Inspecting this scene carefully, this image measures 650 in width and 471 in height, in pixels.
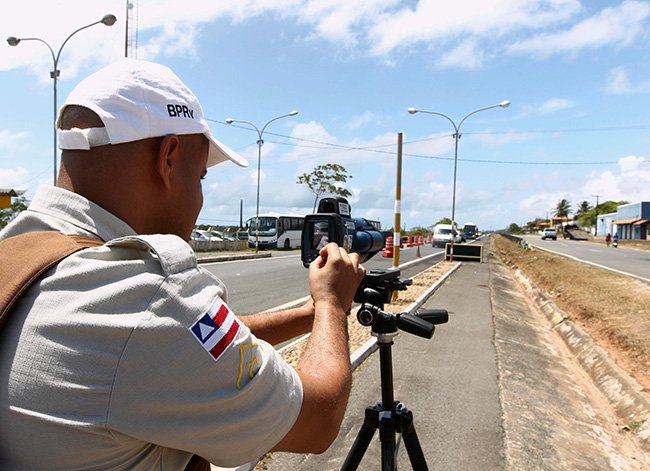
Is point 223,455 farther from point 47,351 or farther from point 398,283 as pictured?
point 398,283

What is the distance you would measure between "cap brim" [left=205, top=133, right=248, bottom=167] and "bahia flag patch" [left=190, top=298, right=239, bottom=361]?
0.55 m

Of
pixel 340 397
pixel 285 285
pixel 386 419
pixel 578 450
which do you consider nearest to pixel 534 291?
pixel 285 285

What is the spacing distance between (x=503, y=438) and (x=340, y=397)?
3.03 m

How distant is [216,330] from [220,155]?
0.67m

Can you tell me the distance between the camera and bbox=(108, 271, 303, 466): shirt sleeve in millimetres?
839

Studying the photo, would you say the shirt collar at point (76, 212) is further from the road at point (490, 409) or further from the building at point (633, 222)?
the building at point (633, 222)

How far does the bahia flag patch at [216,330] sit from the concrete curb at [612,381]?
4497 millimetres

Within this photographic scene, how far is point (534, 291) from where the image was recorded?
14133mm

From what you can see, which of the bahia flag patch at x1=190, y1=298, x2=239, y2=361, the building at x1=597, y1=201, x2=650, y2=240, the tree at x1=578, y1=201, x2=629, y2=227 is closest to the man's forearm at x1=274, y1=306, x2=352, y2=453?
the bahia flag patch at x1=190, y1=298, x2=239, y2=361

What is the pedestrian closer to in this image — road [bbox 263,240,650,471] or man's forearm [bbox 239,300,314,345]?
man's forearm [bbox 239,300,314,345]

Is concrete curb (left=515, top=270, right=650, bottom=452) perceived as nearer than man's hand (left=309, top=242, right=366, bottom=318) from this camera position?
No

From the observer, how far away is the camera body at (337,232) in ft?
5.75

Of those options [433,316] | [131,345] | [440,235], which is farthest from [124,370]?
[440,235]

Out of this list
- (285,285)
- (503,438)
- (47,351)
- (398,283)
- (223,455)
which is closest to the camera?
(47,351)
